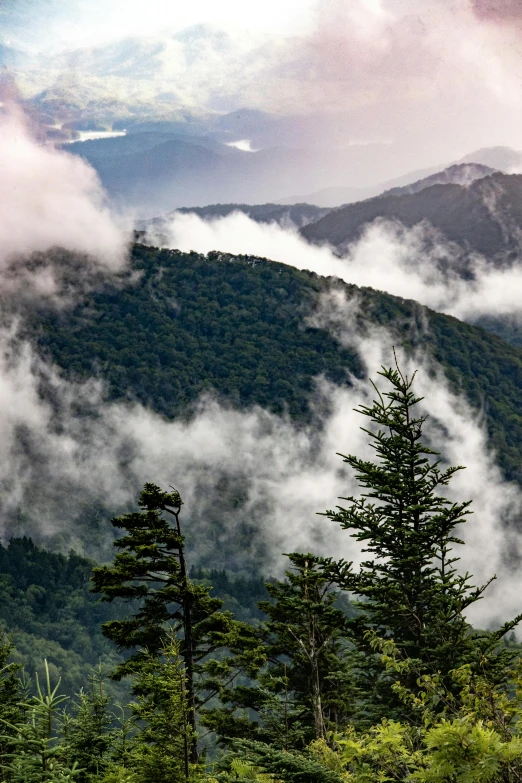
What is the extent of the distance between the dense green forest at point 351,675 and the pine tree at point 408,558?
56 millimetres

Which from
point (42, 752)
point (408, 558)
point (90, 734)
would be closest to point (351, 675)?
point (90, 734)

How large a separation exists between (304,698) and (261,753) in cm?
2498

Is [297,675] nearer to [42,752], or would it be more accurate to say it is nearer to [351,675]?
[351,675]

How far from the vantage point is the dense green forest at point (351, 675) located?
1003 centimetres

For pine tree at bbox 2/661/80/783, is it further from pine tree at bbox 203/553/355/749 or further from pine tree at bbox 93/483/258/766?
pine tree at bbox 93/483/258/766

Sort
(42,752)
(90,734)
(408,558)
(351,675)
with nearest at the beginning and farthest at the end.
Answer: (42,752)
(408,558)
(90,734)
(351,675)

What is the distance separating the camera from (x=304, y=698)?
36.6 m

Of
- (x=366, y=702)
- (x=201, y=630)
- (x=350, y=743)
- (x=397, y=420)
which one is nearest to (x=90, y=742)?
(x=201, y=630)

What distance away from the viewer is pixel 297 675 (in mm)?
38531

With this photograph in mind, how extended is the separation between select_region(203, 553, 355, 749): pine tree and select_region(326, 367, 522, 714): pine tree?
262 centimetres

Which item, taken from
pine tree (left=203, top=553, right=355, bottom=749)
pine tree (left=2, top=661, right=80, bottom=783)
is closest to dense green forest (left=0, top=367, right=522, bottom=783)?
pine tree (left=2, top=661, right=80, bottom=783)

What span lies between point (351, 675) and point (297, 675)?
380 cm

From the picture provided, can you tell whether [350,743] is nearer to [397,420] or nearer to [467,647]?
[467,647]

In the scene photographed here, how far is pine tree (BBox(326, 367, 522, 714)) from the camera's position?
1892 cm
